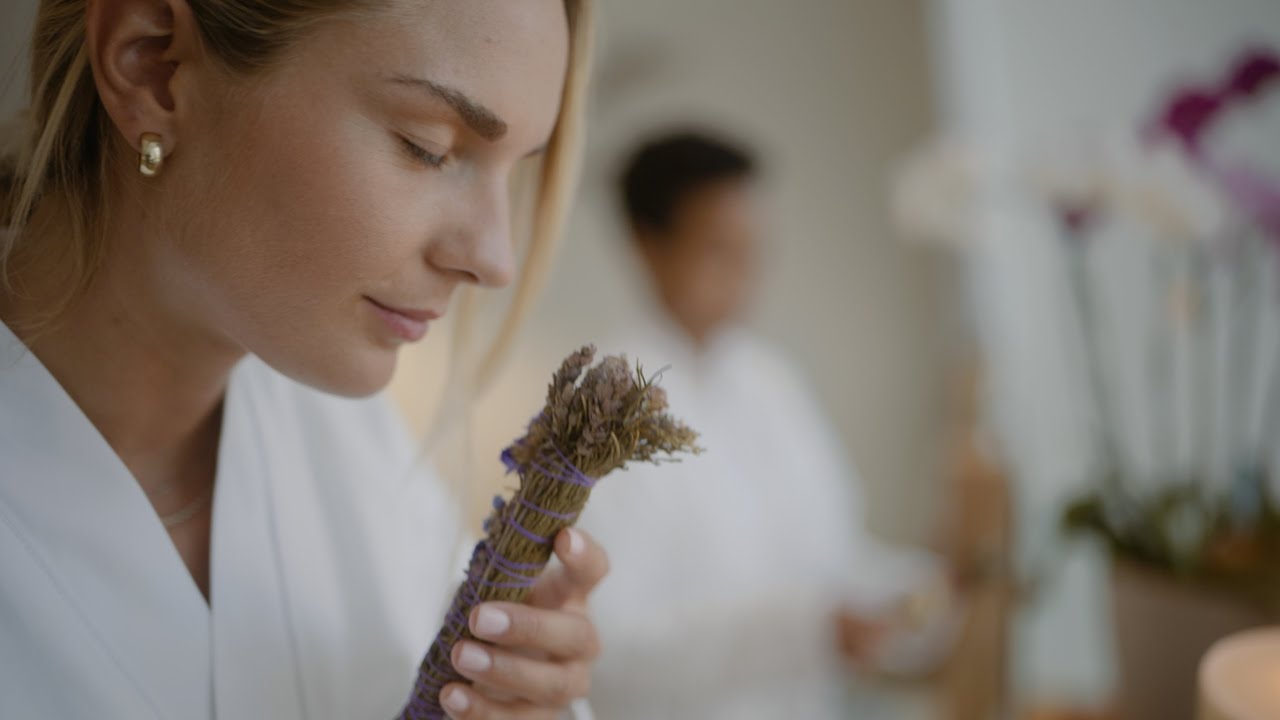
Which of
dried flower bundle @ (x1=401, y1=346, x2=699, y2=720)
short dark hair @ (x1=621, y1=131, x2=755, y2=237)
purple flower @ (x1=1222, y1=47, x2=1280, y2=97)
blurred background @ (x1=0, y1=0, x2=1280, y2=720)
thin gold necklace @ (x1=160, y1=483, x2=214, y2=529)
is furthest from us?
short dark hair @ (x1=621, y1=131, x2=755, y2=237)

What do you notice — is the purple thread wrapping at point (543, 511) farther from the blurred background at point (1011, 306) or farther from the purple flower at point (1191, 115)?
the purple flower at point (1191, 115)

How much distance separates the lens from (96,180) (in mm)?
658

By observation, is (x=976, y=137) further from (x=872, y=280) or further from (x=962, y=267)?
(x=872, y=280)

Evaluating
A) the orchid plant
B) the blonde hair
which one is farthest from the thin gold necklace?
the orchid plant

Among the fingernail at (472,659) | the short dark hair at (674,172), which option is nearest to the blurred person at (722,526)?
the short dark hair at (674,172)

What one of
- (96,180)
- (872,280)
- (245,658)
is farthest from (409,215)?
(872,280)

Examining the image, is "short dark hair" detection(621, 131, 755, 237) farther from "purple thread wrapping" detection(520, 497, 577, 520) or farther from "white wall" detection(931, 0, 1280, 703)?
"purple thread wrapping" detection(520, 497, 577, 520)

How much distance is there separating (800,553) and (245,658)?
1.29 m

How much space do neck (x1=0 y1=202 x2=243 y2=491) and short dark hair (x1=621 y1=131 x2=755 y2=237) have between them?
45.8 inches

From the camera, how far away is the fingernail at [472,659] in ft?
1.97

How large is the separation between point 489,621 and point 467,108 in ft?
1.07

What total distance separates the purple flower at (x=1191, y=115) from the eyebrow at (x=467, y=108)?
2.27 feet

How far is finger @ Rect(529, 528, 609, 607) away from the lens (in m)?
0.61

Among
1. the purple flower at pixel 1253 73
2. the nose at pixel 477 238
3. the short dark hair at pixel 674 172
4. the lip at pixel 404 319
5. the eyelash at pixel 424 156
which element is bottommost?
the lip at pixel 404 319
